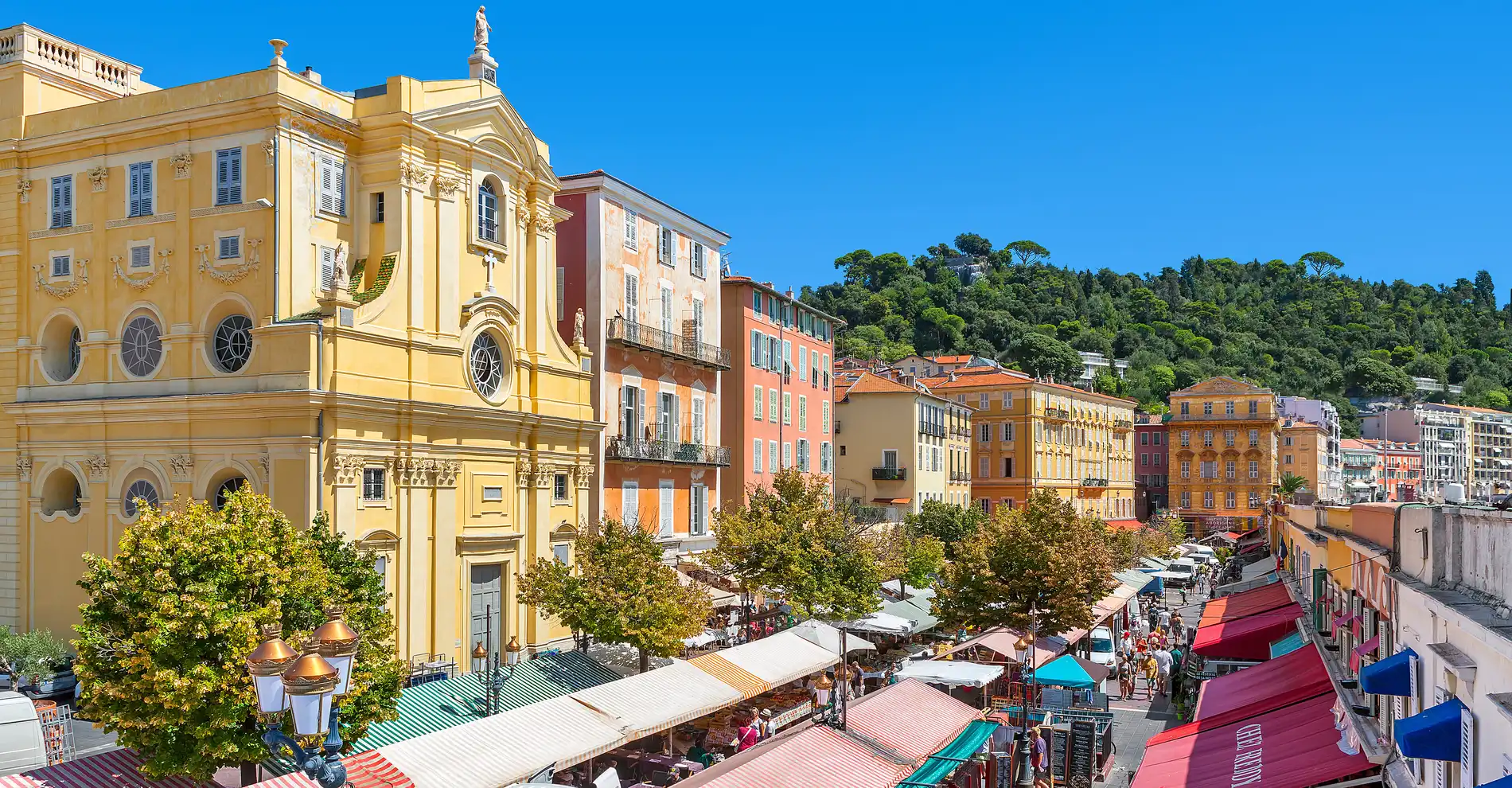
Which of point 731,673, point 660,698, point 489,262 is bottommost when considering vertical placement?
point 731,673

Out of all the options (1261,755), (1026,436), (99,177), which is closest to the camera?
(1261,755)

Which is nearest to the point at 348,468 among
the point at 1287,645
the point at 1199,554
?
the point at 1287,645

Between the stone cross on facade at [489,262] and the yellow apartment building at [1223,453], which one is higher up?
the stone cross on facade at [489,262]

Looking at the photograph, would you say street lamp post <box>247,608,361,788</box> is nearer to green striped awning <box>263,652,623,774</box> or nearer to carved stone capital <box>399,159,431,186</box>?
green striped awning <box>263,652,623,774</box>

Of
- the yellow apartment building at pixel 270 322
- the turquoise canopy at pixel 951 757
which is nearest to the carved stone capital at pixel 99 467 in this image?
the yellow apartment building at pixel 270 322

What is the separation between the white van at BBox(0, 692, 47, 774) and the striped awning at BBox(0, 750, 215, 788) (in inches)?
104

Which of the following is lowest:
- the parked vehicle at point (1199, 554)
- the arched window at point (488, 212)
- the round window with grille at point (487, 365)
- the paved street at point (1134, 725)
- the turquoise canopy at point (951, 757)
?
the parked vehicle at point (1199, 554)

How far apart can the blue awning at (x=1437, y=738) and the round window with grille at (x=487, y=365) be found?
26792 mm

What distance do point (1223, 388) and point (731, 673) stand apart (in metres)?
103

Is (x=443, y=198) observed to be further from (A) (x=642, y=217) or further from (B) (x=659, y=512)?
(B) (x=659, y=512)

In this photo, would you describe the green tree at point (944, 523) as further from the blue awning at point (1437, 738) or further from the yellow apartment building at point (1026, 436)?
the blue awning at point (1437, 738)

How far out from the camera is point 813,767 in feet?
69.6

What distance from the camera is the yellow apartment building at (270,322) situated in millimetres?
31031

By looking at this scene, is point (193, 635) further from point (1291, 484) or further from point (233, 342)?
Result: point (1291, 484)
